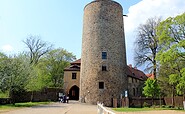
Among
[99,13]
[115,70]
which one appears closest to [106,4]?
[99,13]

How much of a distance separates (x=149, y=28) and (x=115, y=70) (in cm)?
809

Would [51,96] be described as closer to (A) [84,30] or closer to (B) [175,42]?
(A) [84,30]

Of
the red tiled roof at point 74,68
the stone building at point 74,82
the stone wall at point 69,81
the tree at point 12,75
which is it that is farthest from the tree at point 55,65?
the tree at point 12,75

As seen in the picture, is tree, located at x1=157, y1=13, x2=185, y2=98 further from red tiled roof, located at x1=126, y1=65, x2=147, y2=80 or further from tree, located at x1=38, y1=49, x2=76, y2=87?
tree, located at x1=38, y1=49, x2=76, y2=87

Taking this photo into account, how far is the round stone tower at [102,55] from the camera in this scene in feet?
107

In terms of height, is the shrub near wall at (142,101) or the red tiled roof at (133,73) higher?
the red tiled roof at (133,73)

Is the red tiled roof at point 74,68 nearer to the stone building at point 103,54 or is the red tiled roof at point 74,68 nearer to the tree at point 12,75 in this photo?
the stone building at point 103,54

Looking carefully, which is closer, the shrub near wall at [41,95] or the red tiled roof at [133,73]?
the shrub near wall at [41,95]

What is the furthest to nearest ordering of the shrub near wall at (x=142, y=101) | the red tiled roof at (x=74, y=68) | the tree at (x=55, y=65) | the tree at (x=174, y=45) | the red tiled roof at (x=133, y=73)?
the tree at (x=55, y=65), the red tiled roof at (x=133, y=73), the red tiled roof at (x=74, y=68), the shrub near wall at (x=142, y=101), the tree at (x=174, y=45)

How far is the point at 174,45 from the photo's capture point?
71.1ft

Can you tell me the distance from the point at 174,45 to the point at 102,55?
1329cm

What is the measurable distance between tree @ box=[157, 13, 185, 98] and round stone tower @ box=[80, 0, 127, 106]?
413 inches

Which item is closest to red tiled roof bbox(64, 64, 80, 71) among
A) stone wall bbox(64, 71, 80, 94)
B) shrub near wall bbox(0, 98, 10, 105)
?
stone wall bbox(64, 71, 80, 94)

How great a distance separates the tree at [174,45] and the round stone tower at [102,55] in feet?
34.4
